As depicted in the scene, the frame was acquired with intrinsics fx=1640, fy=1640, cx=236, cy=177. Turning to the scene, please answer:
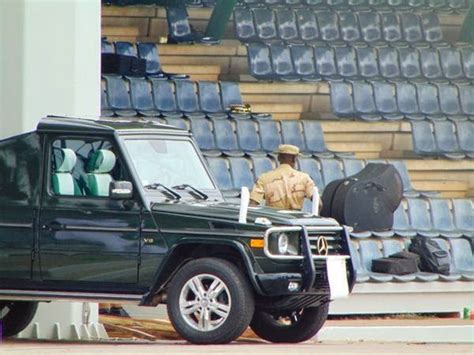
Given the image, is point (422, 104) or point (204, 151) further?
point (422, 104)

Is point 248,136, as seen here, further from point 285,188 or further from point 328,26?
point 285,188

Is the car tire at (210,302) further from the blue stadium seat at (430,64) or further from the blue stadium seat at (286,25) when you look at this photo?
the blue stadium seat at (430,64)

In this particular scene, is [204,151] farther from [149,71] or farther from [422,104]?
[422,104]

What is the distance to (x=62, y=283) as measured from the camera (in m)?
12.7

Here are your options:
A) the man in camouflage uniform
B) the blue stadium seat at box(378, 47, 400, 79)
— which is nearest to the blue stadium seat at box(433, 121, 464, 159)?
the blue stadium seat at box(378, 47, 400, 79)

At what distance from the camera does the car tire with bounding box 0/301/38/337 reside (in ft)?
45.3

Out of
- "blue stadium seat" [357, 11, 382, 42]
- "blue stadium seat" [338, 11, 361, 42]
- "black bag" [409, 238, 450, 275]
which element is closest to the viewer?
"black bag" [409, 238, 450, 275]

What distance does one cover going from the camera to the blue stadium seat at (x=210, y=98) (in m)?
22.1

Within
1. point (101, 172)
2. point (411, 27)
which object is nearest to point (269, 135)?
point (411, 27)

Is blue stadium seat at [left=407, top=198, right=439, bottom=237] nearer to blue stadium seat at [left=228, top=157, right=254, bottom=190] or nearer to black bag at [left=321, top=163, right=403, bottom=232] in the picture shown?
black bag at [left=321, top=163, right=403, bottom=232]

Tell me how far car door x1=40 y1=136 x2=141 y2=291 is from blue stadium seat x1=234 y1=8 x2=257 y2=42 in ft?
41.0

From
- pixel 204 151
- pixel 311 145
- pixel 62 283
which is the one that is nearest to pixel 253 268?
pixel 62 283

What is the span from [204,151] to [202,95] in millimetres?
2065

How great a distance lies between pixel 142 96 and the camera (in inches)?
844
